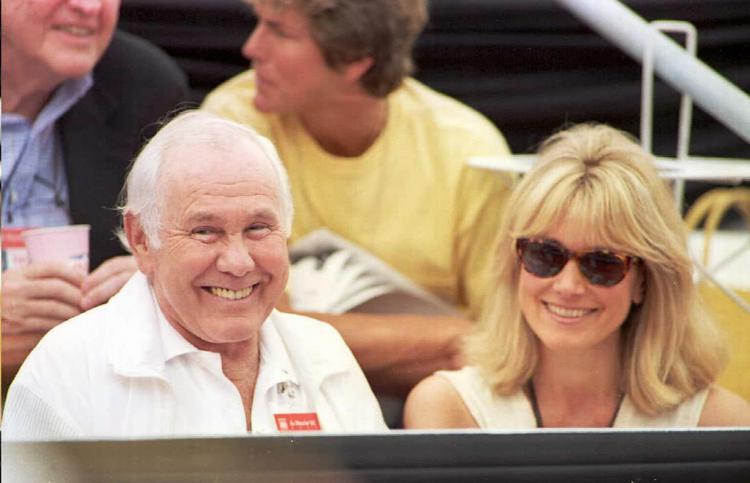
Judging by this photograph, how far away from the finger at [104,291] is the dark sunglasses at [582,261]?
0.75m

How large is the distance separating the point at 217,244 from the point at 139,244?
147 millimetres

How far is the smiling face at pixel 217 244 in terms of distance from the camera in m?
1.81

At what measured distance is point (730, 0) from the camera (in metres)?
2.19

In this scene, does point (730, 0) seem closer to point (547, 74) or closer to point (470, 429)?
point (547, 74)

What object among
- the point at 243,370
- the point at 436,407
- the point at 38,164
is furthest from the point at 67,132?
the point at 436,407

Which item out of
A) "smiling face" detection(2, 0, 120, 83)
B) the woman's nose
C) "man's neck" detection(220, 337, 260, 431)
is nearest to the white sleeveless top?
the woman's nose

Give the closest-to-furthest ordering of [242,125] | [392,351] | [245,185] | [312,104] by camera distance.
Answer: [245,185] → [242,125] → [392,351] → [312,104]

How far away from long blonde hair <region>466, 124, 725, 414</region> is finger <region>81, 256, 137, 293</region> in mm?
709

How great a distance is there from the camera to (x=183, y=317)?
1.85m

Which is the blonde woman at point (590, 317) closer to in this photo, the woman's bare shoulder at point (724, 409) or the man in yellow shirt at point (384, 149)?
the woman's bare shoulder at point (724, 409)

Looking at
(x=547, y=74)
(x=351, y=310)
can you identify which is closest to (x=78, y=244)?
(x=351, y=310)

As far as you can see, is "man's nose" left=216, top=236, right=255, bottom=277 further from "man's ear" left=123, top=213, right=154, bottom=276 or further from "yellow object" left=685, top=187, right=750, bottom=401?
"yellow object" left=685, top=187, right=750, bottom=401

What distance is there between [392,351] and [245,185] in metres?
0.52

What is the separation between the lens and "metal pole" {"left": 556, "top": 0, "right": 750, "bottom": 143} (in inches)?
88.2
